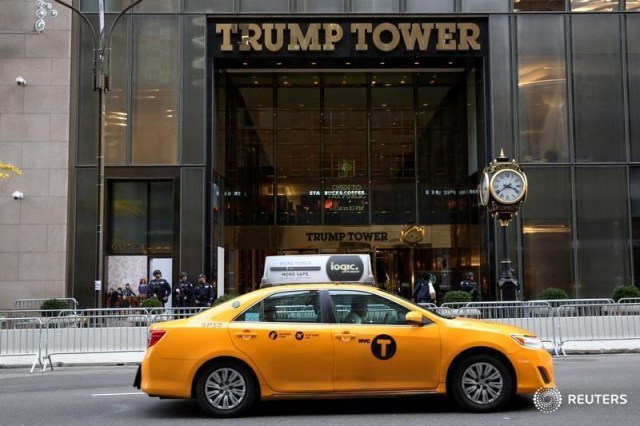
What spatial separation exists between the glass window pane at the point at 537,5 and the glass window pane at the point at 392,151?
6.37 m

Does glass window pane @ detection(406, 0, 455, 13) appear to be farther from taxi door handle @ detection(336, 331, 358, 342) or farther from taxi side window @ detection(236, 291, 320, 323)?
taxi door handle @ detection(336, 331, 358, 342)

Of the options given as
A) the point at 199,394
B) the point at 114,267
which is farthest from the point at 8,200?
the point at 199,394

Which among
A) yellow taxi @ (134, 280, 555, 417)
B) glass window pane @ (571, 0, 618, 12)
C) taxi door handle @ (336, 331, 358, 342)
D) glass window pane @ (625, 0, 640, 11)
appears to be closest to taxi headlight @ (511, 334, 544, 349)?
yellow taxi @ (134, 280, 555, 417)

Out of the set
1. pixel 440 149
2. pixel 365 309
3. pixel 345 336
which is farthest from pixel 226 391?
pixel 440 149

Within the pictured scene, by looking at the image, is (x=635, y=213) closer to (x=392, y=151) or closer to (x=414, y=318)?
(x=392, y=151)

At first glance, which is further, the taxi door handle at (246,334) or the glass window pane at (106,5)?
the glass window pane at (106,5)

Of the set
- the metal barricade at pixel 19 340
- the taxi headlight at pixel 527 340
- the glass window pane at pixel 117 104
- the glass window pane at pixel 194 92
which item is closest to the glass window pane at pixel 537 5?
the glass window pane at pixel 194 92

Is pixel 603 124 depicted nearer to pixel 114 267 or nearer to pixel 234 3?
pixel 234 3

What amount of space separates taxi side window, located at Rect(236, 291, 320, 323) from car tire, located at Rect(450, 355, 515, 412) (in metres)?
1.71

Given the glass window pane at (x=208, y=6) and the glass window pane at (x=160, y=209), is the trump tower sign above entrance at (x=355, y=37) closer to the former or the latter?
the glass window pane at (x=208, y=6)

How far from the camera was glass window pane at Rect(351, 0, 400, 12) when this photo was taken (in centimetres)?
2394

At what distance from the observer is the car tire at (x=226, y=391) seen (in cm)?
788

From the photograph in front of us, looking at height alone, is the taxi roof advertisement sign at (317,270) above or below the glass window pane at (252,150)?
below

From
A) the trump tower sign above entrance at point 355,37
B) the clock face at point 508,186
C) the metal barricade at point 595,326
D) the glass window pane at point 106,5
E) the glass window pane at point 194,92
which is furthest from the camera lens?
the trump tower sign above entrance at point 355,37
